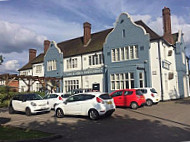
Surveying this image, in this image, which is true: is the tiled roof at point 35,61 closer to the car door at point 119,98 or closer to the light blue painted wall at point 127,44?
the light blue painted wall at point 127,44

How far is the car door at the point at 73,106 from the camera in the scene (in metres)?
11.4

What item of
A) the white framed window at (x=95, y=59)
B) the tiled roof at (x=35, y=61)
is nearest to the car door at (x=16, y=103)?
the white framed window at (x=95, y=59)

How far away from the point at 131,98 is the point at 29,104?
7.85 metres

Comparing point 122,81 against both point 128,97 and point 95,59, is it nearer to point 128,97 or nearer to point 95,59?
point 95,59

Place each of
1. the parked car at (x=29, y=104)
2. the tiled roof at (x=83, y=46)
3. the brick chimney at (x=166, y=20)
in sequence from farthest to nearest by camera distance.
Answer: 1. the tiled roof at (x=83, y=46)
2. the brick chimney at (x=166, y=20)
3. the parked car at (x=29, y=104)

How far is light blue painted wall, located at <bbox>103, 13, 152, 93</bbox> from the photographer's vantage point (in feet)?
68.8

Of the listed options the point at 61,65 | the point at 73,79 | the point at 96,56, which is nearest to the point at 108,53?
the point at 96,56

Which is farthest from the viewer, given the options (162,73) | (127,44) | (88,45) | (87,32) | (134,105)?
(87,32)

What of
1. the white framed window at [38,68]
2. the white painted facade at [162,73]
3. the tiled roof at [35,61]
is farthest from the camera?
the tiled roof at [35,61]

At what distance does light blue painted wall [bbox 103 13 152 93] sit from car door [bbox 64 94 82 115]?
34.7 ft

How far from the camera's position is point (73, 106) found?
11.6 meters

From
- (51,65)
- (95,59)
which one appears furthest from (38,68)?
(95,59)

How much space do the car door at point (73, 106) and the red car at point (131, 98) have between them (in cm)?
507

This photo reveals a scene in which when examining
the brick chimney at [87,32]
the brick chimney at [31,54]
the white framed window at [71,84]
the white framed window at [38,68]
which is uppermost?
the brick chimney at [87,32]
